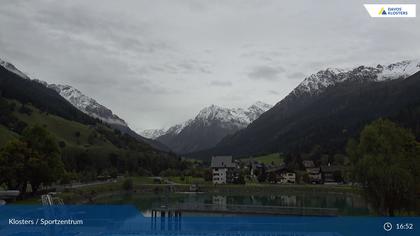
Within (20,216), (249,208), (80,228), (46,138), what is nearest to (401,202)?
(249,208)

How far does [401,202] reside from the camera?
146 ft

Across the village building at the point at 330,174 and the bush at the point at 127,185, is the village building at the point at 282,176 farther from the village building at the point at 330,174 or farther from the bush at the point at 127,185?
the bush at the point at 127,185

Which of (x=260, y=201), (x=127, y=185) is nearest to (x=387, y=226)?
(x=260, y=201)

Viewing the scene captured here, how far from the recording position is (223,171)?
159625mm

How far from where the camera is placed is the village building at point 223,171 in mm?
156200

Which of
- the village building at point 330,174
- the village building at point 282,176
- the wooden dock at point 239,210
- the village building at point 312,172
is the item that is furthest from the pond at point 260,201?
the village building at point 312,172

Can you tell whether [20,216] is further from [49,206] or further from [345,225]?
[345,225]

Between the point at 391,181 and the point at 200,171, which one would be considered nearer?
the point at 391,181

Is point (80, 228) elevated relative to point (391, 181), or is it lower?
lower

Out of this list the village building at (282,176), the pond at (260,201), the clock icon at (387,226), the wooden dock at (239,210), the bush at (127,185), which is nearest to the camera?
the clock icon at (387,226)

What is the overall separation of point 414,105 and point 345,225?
542ft

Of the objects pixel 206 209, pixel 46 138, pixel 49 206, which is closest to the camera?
pixel 49 206

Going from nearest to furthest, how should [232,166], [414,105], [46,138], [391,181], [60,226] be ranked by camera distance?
[60,226] → [391,181] → [46,138] → [232,166] → [414,105]

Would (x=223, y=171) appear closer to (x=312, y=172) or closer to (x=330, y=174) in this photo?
(x=312, y=172)
